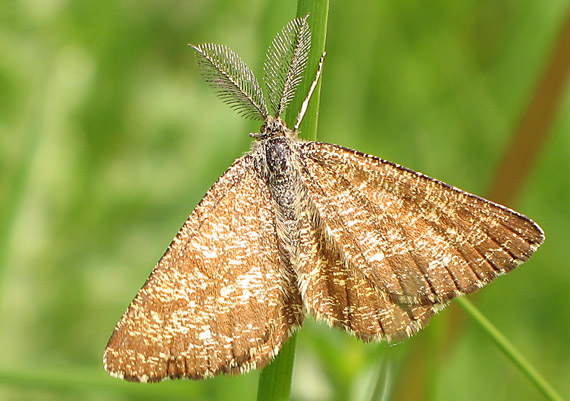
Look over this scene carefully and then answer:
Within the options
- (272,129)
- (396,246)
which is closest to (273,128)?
(272,129)

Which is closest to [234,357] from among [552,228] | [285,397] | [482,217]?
[285,397]

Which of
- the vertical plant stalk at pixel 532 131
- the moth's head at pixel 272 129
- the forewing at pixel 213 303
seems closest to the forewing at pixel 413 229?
the moth's head at pixel 272 129

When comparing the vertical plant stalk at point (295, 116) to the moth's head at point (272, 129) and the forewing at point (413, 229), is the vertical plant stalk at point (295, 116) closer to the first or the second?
the moth's head at point (272, 129)

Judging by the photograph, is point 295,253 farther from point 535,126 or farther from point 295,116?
point 535,126

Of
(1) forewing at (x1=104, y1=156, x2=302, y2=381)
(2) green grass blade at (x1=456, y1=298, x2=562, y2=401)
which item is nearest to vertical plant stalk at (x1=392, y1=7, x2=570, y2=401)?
(2) green grass blade at (x1=456, y1=298, x2=562, y2=401)

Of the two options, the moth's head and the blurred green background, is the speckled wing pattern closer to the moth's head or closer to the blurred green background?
the moth's head

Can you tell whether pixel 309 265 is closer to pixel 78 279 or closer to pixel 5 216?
pixel 5 216

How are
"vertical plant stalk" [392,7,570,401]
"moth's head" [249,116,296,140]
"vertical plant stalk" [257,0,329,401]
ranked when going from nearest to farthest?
"vertical plant stalk" [257,0,329,401], "moth's head" [249,116,296,140], "vertical plant stalk" [392,7,570,401]

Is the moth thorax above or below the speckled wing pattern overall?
above
